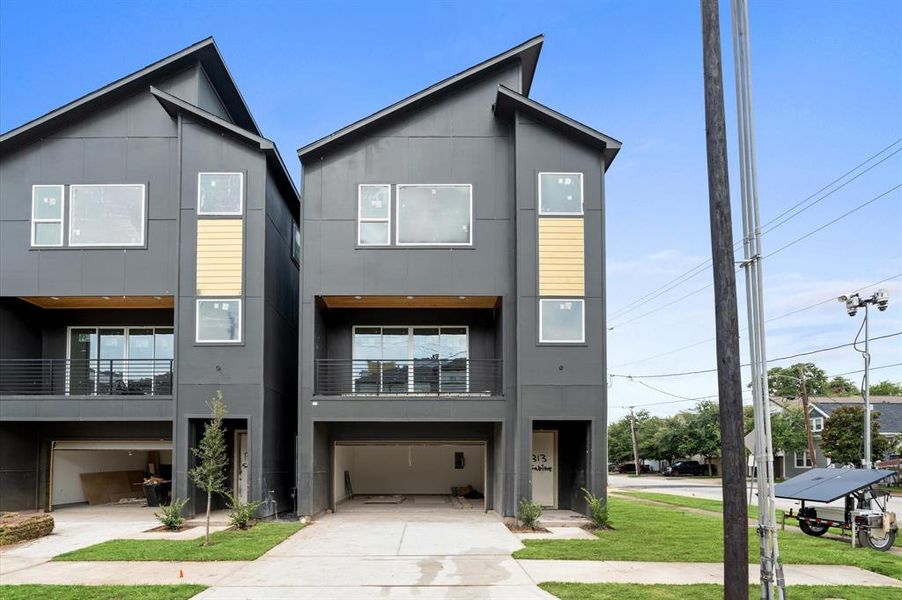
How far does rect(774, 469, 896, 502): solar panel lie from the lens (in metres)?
15.0

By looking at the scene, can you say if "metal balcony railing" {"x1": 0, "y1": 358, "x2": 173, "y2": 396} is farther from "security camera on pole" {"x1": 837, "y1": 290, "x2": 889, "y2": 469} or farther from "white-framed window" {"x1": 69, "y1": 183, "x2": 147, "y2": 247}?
"security camera on pole" {"x1": 837, "y1": 290, "x2": 889, "y2": 469}

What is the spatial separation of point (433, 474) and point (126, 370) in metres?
9.64

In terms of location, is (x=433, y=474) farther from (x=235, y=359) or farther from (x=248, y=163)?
(x=248, y=163)

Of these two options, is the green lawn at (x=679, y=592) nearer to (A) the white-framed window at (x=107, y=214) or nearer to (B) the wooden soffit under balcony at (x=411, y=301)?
(B) the wooden soffit under balcony at (x=411, y=301)

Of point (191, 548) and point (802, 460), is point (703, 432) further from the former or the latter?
point (191, 548)

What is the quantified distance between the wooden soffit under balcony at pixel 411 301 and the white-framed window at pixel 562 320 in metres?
1.38

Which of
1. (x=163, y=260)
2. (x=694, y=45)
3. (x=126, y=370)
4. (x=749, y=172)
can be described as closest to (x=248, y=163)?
(x=163, y=260)

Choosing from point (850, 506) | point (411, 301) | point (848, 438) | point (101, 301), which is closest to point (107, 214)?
point (101, 301)

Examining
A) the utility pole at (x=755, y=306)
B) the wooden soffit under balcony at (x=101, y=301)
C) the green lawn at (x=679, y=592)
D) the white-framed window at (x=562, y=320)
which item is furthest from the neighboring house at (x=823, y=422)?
the utility pole at (x=755, y=306)

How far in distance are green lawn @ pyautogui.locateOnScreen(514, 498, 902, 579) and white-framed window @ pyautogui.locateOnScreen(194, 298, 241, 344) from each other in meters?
8.55

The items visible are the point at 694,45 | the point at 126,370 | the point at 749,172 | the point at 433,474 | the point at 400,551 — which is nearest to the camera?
the point at 749,172

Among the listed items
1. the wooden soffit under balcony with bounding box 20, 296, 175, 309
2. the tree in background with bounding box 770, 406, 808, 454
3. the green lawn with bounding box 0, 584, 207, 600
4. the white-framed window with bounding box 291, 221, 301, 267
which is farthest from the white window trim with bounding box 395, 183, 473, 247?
the tree in background with bounding box 770, 406, 808, 454

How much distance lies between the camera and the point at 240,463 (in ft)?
64.4

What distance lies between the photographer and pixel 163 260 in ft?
59.4
